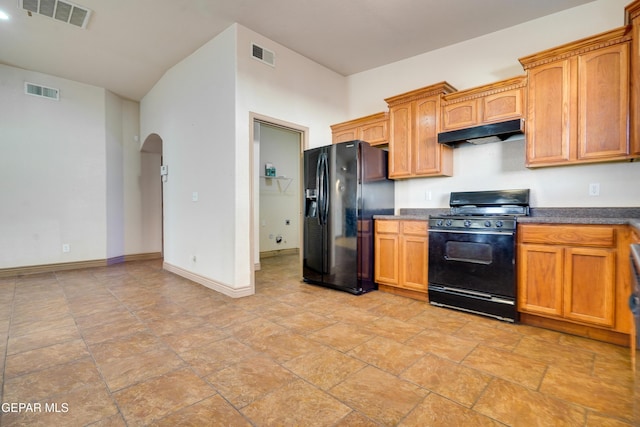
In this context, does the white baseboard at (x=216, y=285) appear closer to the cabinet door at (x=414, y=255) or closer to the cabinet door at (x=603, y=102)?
the cabinet door at (x=414, y=255)

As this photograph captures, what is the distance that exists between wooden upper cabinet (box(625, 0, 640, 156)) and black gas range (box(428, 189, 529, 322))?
856mm

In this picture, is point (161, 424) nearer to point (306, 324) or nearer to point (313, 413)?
point (313, 413)

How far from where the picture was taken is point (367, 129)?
13.9 feet

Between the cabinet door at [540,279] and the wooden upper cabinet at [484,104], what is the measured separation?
4.36ft

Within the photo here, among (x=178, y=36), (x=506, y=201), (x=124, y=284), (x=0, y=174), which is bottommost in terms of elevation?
(x=124, y=284)

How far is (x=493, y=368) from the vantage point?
1945 mm

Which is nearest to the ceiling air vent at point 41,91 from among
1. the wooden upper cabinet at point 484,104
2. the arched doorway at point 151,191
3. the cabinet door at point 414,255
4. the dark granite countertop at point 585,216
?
the arched doorway at point 151,191

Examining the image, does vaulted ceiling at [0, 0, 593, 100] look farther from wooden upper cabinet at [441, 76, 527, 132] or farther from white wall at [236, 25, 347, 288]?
wooden upper cabinet at [441, 76, 527, 132]

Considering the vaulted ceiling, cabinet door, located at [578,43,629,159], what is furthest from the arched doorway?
cabinet door, located at [578,43,629,159]

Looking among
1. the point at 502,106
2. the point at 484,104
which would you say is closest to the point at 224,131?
the point at 484,104

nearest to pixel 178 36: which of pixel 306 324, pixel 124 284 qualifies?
pixel 124 284

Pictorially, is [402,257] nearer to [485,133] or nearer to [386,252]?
[386,252]

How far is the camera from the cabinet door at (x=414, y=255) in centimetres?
335

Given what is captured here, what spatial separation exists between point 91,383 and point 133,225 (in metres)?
4.89
